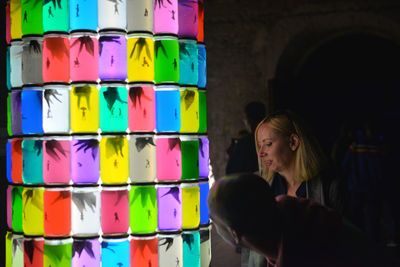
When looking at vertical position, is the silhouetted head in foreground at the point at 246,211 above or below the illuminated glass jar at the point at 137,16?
below

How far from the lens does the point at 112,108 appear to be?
9.47ft

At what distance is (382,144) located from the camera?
614 cm

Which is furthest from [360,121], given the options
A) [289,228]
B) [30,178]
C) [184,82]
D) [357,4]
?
[289,228]

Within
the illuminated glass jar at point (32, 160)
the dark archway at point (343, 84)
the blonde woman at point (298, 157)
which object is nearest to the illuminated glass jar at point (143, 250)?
the illuminated glass jar at point (32, 160)

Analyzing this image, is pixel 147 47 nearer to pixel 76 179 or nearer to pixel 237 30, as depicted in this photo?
pixel 76 179

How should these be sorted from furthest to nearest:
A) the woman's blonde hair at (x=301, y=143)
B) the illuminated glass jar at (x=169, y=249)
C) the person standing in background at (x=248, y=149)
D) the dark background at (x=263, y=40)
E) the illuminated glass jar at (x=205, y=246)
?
the dark background at (x=263, y=40) < the person standing in background at (x=248, y=149) < the illuminated glass jar at (x=205, y=246) < the illuminated glass jar at (x=169, y=249) < the woman's blonde hair at (x=301, y=143)

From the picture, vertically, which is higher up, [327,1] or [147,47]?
[327,1]

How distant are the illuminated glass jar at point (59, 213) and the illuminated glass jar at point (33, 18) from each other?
81 centimetres

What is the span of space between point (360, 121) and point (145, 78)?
5.10 metres

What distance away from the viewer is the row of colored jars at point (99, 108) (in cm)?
289

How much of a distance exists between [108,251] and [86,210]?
0.73 ft

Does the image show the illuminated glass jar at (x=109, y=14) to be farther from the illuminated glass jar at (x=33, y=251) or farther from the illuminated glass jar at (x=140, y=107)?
the illuminated glass jar at (x=33, y=251)

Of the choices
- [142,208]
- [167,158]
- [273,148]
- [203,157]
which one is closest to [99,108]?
[167,158]

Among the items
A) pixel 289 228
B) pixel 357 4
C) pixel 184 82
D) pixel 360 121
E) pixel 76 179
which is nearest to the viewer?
pixel 289 228
